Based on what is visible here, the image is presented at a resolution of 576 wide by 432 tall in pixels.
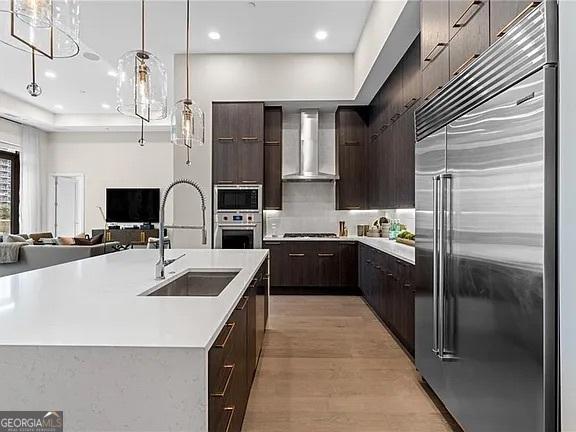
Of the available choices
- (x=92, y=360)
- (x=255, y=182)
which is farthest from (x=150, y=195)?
(x=92, y=360)

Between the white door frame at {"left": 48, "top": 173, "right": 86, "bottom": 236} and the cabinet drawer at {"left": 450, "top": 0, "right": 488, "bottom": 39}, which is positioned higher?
the cabinet drawer at {"left": 450, "top": 0, "right": 488, "bottom": 39}

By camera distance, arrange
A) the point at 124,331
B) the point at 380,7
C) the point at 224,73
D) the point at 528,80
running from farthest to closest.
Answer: the point at 224,73 → the point at 380,7 → the point at 528,80 → the point at 124,331

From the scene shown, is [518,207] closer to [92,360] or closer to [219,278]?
[92,360]

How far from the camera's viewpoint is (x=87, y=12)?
5000 mm

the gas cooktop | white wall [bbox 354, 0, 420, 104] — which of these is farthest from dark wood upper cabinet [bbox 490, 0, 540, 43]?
the gas cooktop

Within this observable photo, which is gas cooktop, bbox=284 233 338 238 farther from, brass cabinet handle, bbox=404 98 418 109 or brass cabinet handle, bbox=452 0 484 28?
brass cabinet handle, bbox=452 0 484 28

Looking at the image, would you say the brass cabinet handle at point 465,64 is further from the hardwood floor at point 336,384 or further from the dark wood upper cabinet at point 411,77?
the hardwood floor at point 336,384

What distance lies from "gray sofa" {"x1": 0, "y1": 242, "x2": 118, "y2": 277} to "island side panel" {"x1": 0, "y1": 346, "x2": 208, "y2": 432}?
17.1 feet

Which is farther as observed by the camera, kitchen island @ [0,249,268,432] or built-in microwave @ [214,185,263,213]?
built-in microwave @ [214,185,263,213]

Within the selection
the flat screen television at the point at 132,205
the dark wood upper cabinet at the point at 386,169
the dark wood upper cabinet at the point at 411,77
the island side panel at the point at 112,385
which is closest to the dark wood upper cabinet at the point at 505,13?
the island side panel at the point at 112,385

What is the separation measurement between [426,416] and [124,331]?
2.06 metres

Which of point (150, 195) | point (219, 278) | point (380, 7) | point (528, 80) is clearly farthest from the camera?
point (150, 195)

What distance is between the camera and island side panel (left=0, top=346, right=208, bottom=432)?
1.13 meters

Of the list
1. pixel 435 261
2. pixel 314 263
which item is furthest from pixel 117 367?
pixel 314 263
